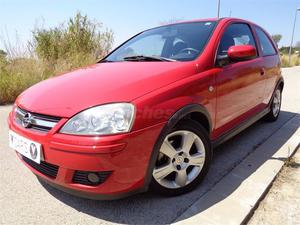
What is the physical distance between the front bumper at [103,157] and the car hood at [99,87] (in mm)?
211

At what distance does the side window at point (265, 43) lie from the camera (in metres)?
4.28

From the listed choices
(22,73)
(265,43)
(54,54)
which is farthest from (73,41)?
(265,43)

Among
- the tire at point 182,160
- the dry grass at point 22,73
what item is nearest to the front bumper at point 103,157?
the tire at point 182,160

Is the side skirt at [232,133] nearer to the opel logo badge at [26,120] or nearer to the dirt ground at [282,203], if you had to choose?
the dirt ground at [282,203]

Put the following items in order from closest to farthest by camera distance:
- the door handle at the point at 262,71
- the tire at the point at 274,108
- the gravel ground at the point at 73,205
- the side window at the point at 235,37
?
the gravel ground at the point at 73,205 → the side window at the point at 235,37 → the door handle at the point at 262,71 → the tire at the point at 274,108

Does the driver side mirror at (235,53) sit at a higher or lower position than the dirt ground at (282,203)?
higher

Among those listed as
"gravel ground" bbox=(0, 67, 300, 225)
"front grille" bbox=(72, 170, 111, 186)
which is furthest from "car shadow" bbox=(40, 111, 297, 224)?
"front grille" bbox=(72, 170, 111, 186)

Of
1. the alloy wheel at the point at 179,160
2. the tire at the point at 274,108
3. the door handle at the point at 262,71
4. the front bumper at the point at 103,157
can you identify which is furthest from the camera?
the tire at the point at 274,108

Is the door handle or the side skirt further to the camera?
the door handle

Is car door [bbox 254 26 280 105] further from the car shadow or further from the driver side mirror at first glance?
the car shadow

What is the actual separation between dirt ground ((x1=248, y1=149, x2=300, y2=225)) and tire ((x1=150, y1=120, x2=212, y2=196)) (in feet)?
1.90

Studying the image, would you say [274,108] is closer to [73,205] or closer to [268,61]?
[268,61]

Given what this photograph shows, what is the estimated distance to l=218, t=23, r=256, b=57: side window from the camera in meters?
3.12

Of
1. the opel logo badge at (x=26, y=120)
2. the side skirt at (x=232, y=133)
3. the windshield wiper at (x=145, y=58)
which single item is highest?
the windshield wiper at (x=145, y=58)
